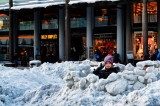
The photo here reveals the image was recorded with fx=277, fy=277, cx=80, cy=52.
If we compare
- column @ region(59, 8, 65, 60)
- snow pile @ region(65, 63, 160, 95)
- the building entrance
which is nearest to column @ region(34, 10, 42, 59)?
the building entrance

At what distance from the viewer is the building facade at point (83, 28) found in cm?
2653

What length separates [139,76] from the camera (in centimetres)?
641

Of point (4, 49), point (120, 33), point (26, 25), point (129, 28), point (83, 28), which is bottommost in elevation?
point (4, 49)

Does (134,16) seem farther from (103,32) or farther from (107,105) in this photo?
(107,105)

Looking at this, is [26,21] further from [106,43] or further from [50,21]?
[106,43]

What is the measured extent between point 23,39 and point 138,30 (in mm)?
14736

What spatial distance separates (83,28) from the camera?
30672 millimetres

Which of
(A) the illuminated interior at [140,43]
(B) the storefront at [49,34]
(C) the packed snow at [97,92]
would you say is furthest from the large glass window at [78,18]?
(C) the packed snow at [97,92]

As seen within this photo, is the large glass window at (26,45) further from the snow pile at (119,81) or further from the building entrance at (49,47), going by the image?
the snow pile at (119,81)

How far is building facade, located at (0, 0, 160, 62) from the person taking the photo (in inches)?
1045

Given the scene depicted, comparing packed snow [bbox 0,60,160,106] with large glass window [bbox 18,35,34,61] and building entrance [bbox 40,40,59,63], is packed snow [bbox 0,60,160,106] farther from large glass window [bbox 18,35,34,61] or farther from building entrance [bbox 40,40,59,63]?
large glass window [bbox 18,35,34,61]

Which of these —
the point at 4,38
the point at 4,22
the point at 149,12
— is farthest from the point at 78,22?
the point at 4,22

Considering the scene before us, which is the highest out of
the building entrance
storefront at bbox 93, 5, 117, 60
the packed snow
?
storefront at bbox 93, 5, 117, 60

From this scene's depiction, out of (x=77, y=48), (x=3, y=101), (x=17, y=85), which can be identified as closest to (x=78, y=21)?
(x=77, y=48)
